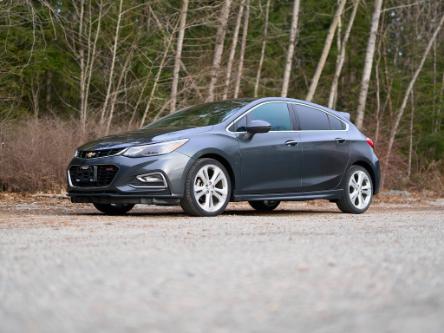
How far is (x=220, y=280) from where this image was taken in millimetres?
4859

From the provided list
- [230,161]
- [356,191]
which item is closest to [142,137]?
[230,161]

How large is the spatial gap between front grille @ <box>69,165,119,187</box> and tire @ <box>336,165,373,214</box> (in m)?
3.57

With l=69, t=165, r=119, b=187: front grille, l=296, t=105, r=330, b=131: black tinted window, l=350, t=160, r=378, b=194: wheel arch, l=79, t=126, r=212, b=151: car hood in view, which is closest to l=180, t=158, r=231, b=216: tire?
l=79, t=126, r=212, b=151: car hood

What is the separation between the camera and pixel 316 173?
1185 centimetres

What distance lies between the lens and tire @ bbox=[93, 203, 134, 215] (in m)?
11.4

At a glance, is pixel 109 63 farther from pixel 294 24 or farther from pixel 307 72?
pixel 307 72

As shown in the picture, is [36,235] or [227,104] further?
[227,104]

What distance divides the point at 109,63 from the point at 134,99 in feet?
9.68

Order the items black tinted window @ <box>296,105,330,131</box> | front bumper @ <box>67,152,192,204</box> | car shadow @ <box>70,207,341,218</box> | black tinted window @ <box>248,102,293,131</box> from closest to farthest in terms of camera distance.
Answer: front bumper @ <box>67,152,192,204</box>
car shadow @ <box>70,207,341,218</box>
black tinted window @ <box>248,102,293,131</box>
black tinted window @ <box>296,105,330,131</box>

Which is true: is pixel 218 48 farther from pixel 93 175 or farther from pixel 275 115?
pixel 93 175

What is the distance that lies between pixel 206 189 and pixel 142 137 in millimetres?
1003

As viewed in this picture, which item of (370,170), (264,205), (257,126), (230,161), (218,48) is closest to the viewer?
(230,161)

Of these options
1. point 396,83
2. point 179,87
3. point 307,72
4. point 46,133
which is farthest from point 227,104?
point 307,72

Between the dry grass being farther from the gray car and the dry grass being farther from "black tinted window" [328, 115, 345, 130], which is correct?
"black tinted window" [328, 115, 345, 130]
